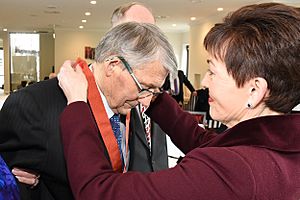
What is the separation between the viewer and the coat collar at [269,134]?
89cm

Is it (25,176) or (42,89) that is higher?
(42,89)

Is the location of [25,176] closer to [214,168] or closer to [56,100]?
[56,100]

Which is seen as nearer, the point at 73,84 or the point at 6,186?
the point at 6,186

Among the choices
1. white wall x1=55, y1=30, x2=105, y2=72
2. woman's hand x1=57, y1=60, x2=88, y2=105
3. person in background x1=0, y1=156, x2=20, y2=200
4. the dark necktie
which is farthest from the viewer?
white wall x1=55, y1=30, x2=105, y2=72

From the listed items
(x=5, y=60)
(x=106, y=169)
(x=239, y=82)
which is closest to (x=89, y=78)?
(x=106, y=169)

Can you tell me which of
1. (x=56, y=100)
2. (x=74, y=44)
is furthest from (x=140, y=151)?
(x=74, y=44)

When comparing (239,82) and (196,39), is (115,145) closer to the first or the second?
(239,82)

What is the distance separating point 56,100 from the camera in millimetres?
1179

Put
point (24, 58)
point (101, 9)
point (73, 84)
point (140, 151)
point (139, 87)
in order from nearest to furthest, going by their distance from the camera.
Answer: point (73, 84)
point (139, 87)
point (140, 151)
point (101, 9)
point (24, 58)

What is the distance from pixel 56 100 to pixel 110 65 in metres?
0.21

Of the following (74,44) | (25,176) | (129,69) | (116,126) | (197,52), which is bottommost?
(25,176)

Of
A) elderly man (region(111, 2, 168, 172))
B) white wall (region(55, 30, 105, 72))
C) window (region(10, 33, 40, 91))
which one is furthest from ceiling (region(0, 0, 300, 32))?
elderly man (region(111, 2, 168, 172))

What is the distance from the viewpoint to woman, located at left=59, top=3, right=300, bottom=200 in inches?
32.2

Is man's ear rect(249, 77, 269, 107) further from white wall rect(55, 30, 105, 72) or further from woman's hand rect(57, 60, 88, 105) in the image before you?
white wall rect(55, 30, 105, 72)
